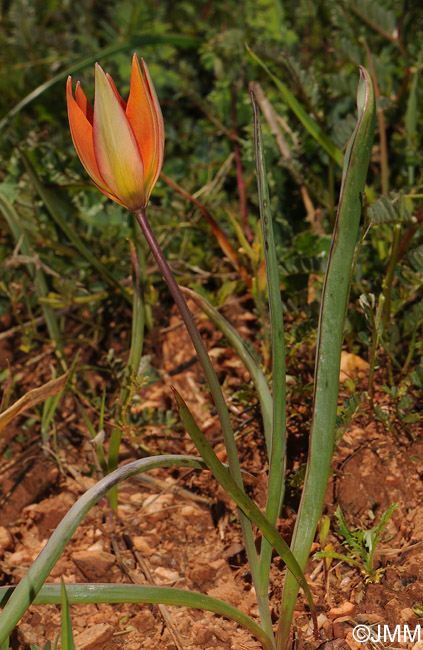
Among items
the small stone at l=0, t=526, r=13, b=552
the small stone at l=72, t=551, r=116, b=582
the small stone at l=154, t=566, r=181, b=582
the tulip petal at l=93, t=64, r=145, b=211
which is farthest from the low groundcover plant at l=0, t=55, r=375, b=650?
the small stone at l=0, t=526, r=13, b=552

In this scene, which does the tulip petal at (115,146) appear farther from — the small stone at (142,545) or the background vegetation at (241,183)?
the small stone at (142,545)

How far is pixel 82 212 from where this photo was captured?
1.79 meters

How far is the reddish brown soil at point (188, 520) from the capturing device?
1062mm

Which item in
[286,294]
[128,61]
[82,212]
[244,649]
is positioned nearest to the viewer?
[244,649]

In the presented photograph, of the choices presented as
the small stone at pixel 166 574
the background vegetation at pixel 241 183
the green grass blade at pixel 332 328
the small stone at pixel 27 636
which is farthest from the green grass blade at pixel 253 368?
the small stone at pixel 27 636

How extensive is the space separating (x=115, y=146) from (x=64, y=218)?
3.35 feet

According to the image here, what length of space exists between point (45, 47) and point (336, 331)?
85.9 inches

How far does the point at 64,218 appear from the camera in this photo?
1.71 m

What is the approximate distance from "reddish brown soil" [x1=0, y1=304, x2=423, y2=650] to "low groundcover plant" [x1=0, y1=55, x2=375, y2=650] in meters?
0.12

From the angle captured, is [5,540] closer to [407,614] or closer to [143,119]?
[407,614]

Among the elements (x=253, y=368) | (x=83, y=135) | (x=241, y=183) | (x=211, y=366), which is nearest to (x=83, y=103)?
(x=83, y=135)

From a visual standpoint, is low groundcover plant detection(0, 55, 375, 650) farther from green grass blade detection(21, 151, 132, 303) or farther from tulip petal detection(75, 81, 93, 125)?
green grass blade detection(21, 151, 132, 303)

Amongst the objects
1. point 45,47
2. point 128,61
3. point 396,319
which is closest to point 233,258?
point 396,319

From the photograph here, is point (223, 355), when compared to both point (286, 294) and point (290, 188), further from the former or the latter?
point (290, 188)
